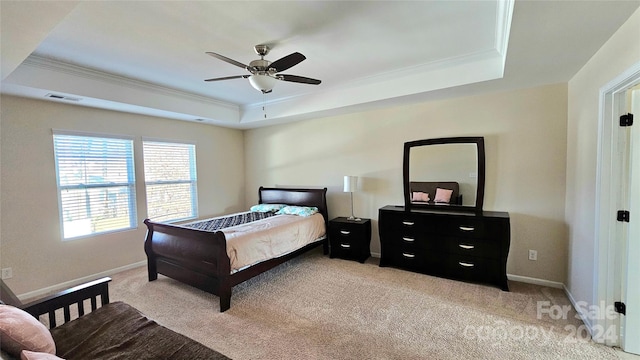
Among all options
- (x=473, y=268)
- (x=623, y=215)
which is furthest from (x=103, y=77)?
(x=623, y=215)

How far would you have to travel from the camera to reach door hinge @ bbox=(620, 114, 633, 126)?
207 centimetres

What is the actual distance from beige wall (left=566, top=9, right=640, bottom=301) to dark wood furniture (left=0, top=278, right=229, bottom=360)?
10.3 feet

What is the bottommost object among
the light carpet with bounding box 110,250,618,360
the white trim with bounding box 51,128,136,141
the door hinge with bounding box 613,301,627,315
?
the light carpet with bounding box 110,250,618,360

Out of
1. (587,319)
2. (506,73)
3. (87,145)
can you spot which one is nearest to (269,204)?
(87,145)

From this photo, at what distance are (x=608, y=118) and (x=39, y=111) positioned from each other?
5861mm

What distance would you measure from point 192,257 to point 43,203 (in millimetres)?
2077

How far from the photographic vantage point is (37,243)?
3266 millimetres

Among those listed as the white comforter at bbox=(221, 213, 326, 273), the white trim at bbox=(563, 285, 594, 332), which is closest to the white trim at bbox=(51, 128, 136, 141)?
the white comforter at bbox=(221, 213, 326, 273)

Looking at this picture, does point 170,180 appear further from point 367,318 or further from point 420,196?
point 420,196

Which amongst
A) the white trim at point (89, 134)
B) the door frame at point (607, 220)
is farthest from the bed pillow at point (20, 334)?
the door frame at point (607, 220)

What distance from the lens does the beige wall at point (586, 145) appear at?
1.92m

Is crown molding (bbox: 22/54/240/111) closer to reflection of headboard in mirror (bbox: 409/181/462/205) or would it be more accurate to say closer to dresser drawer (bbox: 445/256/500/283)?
reflection of headboard in mirror (bbox: 409/181/462/205)

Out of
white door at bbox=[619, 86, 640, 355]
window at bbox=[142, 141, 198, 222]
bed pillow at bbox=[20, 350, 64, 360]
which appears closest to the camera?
bed pillow at bbox=[20, 350, 64, 360]

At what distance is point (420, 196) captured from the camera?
12.9ft
